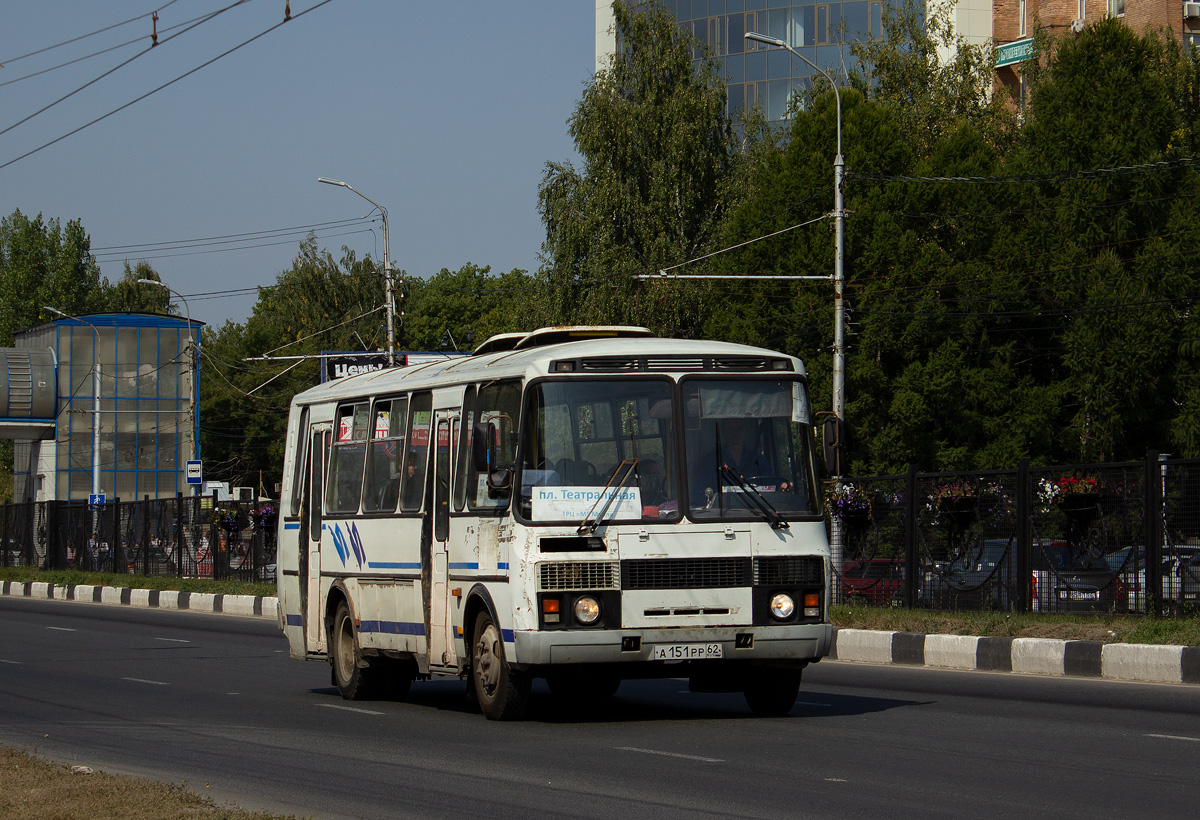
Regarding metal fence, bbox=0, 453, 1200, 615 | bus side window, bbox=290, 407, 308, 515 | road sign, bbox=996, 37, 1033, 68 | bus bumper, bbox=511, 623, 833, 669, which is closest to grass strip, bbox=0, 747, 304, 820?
bus bumper, bbox=511, 623, 833, 669

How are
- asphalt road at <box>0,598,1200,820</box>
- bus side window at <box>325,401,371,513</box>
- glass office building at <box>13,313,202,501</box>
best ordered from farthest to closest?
glass office building at <box>13,313,202,501</box> < bus side window at <box>325,401,371,513</box> < asphalt road at <box>0,598,1200,820</box>

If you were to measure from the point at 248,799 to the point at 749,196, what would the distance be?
4393cm

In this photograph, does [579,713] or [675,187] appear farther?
[675,187]

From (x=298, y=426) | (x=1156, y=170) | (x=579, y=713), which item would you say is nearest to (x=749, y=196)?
(x=1156, y=170)

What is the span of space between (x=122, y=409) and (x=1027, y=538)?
176ft

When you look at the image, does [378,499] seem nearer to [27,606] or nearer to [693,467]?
[693,467]

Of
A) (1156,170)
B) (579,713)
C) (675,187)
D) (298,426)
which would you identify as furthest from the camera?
(675,187)

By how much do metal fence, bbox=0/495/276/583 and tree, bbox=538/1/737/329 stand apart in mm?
15566

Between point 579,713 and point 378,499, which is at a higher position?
point 378,499

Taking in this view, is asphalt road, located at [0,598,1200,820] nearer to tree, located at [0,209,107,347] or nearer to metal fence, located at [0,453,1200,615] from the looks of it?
metal fence, located at [0,453,1200,615]

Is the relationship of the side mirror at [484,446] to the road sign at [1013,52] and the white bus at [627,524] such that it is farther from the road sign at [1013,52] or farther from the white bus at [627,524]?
the road sign at [1013,52]

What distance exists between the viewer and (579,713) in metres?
12.0

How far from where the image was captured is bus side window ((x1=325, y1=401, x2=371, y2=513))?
13.7 meters

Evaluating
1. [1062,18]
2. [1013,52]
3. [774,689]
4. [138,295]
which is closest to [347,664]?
[774,689]
